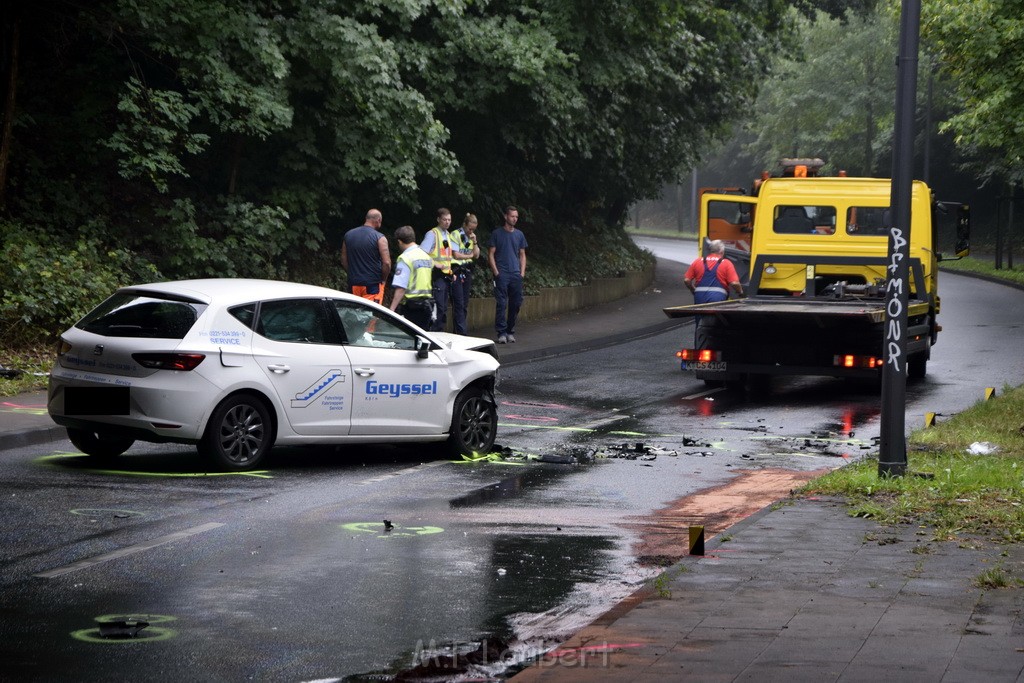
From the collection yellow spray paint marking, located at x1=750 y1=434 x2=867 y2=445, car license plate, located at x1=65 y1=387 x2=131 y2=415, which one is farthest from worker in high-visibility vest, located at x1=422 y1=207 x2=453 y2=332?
car license plate, located at x1=65 y1=387 x2=131 y2=415

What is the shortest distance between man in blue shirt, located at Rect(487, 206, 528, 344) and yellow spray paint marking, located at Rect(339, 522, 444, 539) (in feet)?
43.7

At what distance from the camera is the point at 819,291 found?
63.1ft

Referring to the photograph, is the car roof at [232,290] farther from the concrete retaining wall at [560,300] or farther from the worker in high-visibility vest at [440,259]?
the concrete retaining wall at [560,300]

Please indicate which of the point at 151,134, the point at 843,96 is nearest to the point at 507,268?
the point at 151,134

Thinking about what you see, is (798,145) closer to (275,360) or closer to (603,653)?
(275,360)

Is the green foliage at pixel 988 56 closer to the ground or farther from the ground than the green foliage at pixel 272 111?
farther from the ground

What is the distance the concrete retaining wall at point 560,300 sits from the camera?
2456 cm

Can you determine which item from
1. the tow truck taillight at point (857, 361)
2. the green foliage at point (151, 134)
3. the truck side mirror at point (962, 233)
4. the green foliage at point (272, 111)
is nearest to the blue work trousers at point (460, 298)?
the green foliage at point (272, 111)

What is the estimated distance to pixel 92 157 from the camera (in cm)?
1986

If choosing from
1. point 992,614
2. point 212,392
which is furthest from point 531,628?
point 212,392

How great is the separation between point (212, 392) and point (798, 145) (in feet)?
202

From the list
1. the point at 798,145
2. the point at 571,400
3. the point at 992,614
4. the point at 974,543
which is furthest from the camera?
the point at 798,145

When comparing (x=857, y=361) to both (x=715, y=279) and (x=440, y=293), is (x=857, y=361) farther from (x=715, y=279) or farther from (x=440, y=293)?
(x=440, y=293)

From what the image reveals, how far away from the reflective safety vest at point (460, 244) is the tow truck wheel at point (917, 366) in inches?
248
